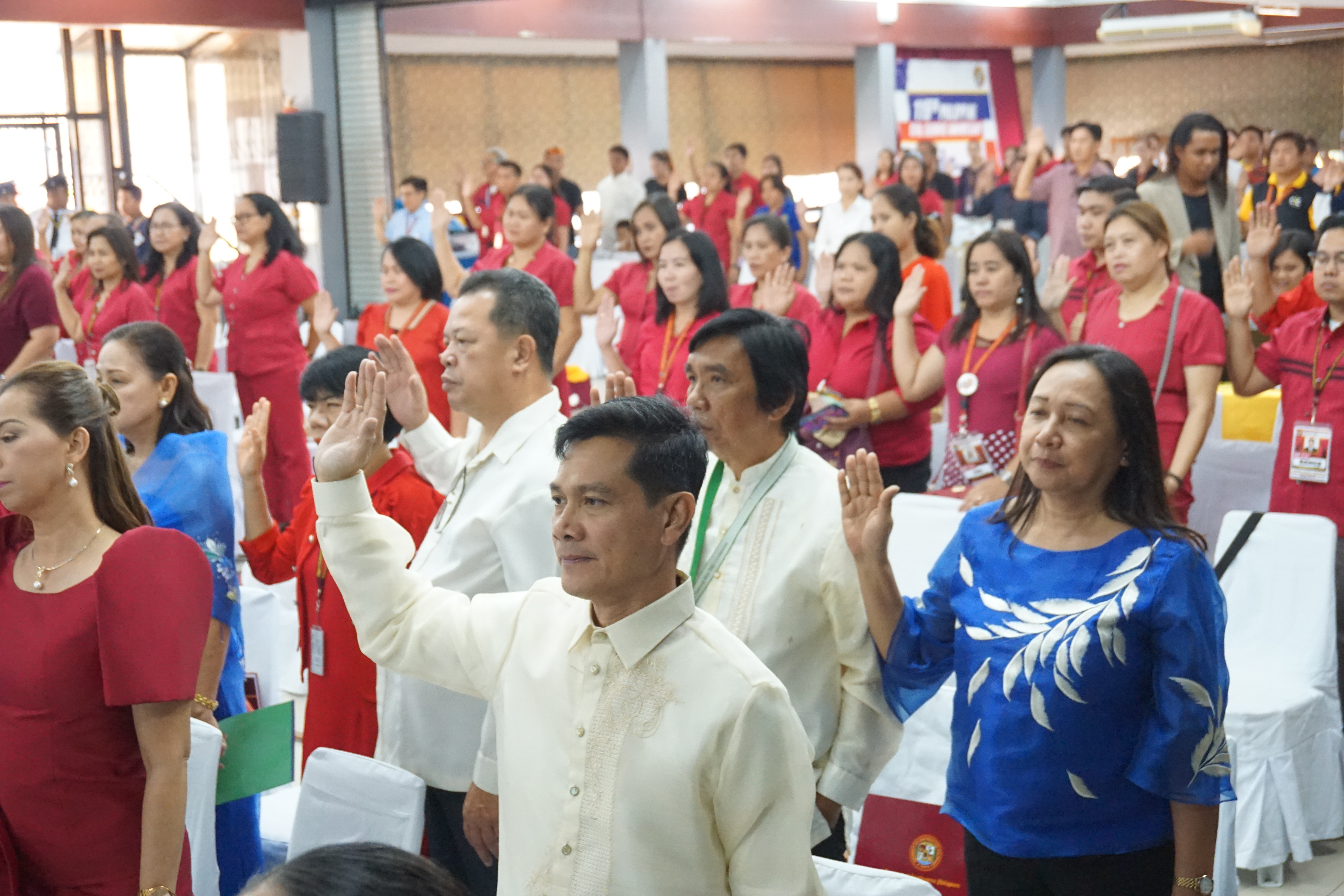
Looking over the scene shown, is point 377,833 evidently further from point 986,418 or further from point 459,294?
point 986,418

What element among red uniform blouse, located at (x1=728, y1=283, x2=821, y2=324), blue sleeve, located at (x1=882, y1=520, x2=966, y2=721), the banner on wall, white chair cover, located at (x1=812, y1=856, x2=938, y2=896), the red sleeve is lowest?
white chair cover, located at (x1=812, y1=856, x2=938, y2=896)

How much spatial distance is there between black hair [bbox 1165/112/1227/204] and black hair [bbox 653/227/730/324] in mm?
1673

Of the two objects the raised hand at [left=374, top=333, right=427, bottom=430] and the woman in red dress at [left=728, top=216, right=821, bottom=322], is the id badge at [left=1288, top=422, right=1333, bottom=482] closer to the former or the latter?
the woman in red dress at [left=728, top=216, right=821, bottom=322]

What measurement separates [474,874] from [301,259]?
4431 mm

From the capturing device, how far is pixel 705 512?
2.36 metres

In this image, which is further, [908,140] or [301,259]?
[908,140]

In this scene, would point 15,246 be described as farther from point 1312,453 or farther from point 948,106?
point 948,106

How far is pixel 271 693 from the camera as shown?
362 cm

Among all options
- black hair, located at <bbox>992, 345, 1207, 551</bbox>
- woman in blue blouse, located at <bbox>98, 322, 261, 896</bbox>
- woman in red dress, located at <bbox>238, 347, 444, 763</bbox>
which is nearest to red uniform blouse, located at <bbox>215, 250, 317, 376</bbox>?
woman in blue blouse, located at <bbox>98, 322, 261, 896</bbox>

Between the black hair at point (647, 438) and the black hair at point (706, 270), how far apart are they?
2.87 m

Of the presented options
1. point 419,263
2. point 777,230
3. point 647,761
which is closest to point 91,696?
point 647,761

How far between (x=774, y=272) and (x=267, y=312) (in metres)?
2.45

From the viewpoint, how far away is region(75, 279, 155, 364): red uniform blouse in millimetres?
6215

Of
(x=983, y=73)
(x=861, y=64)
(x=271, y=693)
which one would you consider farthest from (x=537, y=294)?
(x=983, y=73)
